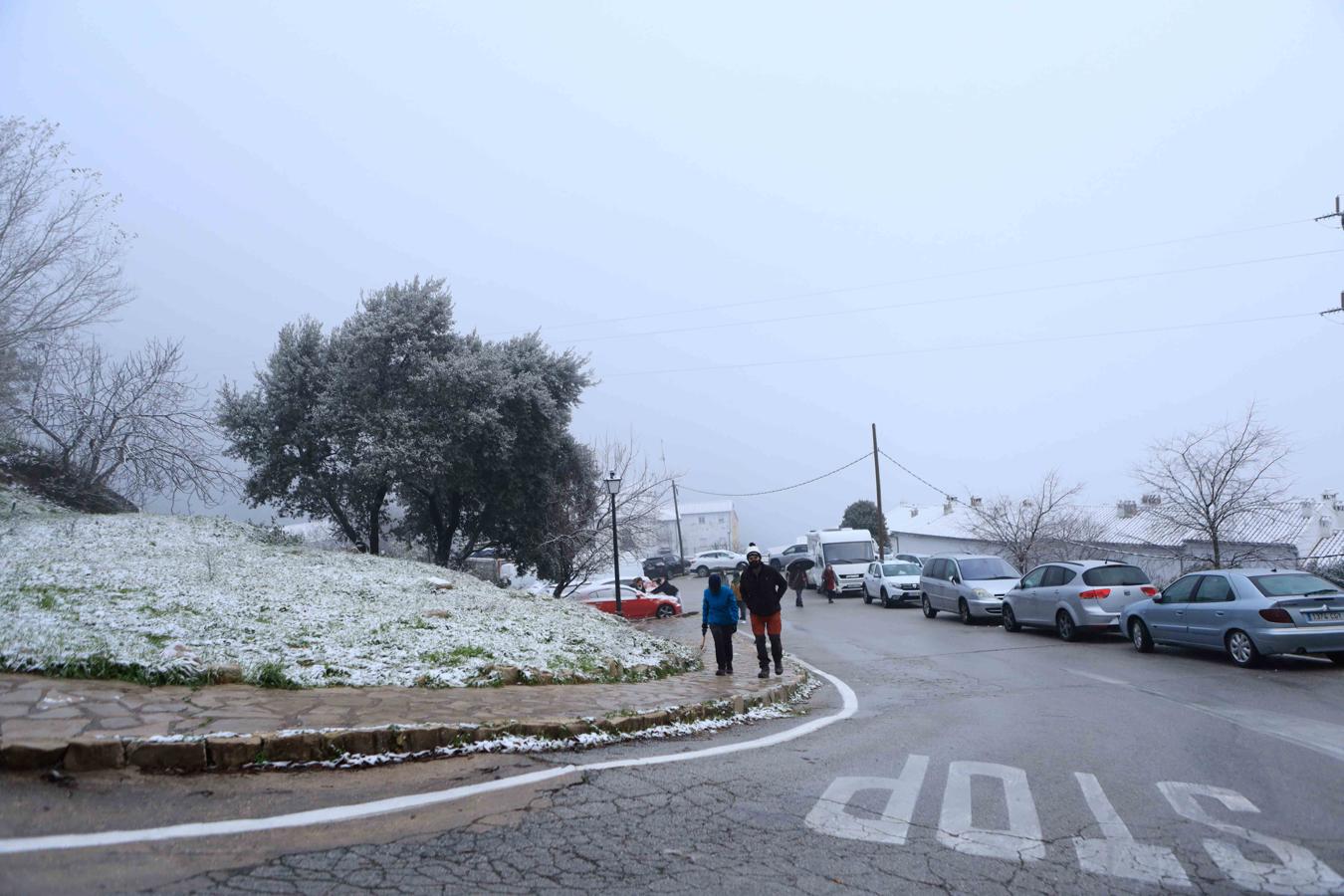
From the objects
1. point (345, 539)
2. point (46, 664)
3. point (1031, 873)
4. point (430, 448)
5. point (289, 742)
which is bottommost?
point (1031, 873)

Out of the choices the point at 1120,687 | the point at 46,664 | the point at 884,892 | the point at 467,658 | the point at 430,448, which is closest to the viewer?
the point at 884,892

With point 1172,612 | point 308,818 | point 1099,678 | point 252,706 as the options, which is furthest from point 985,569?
point 308,818

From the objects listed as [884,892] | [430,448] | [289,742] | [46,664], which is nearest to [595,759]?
[289,742]

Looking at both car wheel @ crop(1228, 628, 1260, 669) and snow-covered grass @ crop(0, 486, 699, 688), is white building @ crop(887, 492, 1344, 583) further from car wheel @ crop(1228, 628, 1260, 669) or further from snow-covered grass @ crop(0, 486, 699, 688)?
snow-covered grass @ crop(0, 486, 699, 688)

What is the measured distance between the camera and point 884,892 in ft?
13.8

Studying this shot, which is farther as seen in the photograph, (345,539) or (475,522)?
(345,539)

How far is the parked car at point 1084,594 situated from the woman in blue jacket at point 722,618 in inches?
312

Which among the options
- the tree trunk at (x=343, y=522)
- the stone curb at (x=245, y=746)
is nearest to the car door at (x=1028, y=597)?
the stone curb at (x=245, y=746)

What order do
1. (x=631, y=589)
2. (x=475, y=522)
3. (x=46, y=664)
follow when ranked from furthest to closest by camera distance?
(x=631, y=589) → (x=475, y=522) → (x=46, y=664)

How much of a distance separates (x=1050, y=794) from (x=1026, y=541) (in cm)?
3279

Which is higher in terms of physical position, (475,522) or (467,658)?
(475,522)

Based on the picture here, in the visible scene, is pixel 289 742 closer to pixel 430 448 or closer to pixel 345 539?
pixel 430 448

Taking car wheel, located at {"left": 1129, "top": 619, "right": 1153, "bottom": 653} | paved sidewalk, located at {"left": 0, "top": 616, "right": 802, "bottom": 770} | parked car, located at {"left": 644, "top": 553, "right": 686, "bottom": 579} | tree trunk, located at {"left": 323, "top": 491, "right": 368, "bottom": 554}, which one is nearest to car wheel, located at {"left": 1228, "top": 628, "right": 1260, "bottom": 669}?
car wheel, located at {"left": 1129, "top": 619, "right": 1153, "bottom": 653}

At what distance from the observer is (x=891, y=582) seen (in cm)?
2836
